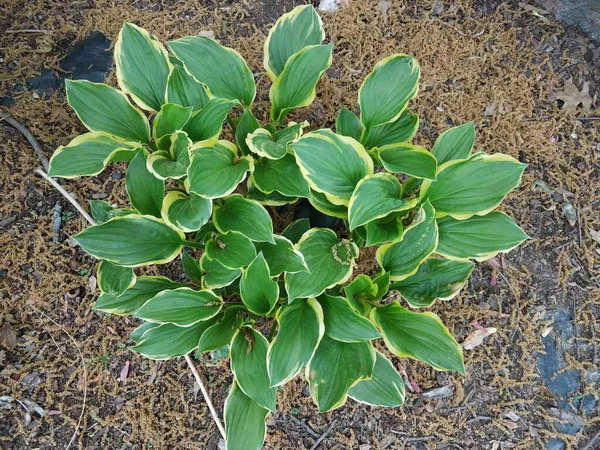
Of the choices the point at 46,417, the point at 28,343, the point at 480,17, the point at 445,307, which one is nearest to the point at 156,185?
the point at 28,343

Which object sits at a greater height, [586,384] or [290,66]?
[290,66]

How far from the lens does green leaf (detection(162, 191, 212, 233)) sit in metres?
1.47

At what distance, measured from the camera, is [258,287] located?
1.48 m

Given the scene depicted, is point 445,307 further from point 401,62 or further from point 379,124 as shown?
point 401,62

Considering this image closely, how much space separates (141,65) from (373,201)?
895 mm

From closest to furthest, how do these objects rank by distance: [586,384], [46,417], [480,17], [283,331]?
[283,331] < [46,417] < [586,384] < [480,17]

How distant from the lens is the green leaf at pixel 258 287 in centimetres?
141

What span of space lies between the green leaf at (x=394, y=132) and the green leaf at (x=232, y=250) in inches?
22.7

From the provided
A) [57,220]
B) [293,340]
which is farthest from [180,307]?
[57,220]

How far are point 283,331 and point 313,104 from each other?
1034mm

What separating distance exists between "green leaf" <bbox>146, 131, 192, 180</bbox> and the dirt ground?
21.7 inches

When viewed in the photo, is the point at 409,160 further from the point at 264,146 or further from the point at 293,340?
the point at 293,340

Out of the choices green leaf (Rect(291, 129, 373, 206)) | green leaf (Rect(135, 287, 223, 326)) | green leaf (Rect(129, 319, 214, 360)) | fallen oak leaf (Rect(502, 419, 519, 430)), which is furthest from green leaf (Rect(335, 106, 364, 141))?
fallen oak leaf (Rect(502, 419, 519, 430))

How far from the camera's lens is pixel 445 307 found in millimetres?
1930
